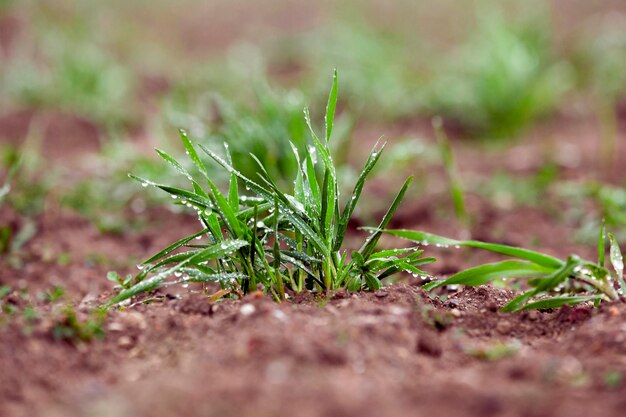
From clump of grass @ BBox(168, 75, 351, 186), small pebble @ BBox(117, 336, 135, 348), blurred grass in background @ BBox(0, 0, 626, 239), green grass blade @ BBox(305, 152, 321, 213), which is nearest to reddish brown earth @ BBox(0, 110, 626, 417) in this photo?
small pebble @ BBox(117, 336, 135, 348)

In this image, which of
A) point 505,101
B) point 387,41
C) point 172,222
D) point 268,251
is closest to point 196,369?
point 268,251

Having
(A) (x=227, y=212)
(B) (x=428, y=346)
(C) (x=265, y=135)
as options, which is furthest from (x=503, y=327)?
(C) (x=265, y=135)

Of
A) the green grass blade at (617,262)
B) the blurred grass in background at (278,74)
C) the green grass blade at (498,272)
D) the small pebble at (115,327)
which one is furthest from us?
the blurred grass in background at (278,74)

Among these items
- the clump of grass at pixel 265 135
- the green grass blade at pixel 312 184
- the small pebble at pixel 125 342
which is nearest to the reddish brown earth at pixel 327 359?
the small pebble at pixel 125 342

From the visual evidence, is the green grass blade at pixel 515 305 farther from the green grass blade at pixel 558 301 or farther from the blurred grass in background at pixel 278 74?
the blurred grass in background at pixel 278 74

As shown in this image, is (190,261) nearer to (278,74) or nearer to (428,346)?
(428,346)

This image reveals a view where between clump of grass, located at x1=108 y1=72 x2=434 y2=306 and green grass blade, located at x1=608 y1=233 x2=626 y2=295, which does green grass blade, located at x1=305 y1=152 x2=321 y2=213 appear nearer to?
clump of grass, located at x1=108 y1=72 x2=434 y2=306
